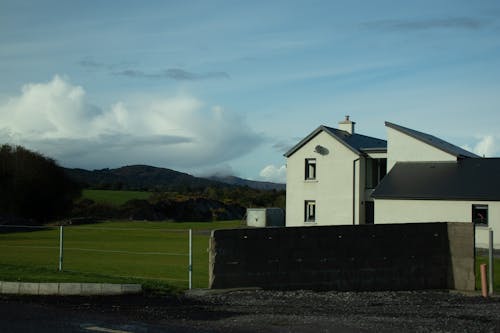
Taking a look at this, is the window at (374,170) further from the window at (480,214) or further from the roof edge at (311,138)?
the window at (480,214)

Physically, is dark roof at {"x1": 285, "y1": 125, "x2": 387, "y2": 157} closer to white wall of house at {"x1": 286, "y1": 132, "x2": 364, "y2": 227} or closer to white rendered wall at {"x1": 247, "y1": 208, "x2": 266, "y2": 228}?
white wall of house at {"x1": 286, "y1": 132, "x2": 364, "y2": 227}

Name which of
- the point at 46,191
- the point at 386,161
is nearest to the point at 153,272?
the point at 386,161

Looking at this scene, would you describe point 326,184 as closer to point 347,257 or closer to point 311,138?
point 311,138

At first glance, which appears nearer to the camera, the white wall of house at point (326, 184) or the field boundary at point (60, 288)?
the field boundary at point (60, 288)

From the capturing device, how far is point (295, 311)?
10453 mm

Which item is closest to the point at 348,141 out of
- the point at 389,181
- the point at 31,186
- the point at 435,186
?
the point at 389,181

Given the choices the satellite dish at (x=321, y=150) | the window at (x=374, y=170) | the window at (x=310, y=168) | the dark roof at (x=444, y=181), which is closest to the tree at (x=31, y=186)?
the window at (x=310, y=168)

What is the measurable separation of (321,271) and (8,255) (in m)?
13.3

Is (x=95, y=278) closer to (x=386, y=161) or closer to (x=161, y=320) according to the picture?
(x=161, y=320)

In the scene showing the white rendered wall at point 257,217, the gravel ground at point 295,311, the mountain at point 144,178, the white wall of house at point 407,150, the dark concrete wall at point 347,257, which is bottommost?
the gravel ground at point 295,311

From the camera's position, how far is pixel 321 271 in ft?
47.1

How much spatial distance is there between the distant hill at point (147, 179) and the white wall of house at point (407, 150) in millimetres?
66778

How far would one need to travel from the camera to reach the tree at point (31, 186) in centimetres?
6312

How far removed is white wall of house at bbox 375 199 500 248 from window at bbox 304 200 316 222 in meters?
7.88
